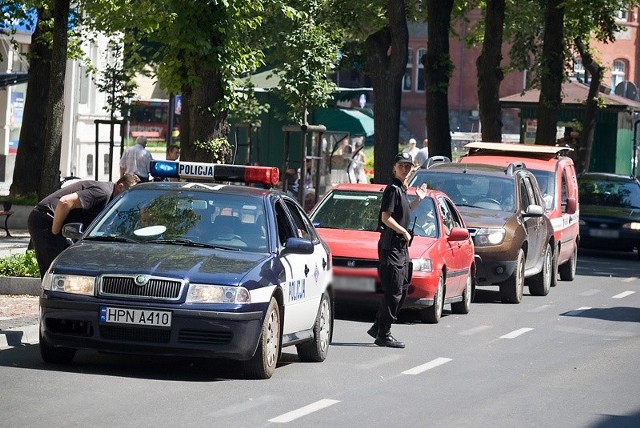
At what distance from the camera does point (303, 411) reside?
968 cm

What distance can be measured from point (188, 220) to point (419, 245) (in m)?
4.92

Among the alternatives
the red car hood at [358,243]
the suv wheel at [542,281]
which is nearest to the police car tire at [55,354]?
the red car hood at [358,243]

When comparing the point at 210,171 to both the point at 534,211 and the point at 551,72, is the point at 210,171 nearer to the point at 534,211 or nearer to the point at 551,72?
the point at 534,211

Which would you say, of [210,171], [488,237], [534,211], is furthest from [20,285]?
[534,211]

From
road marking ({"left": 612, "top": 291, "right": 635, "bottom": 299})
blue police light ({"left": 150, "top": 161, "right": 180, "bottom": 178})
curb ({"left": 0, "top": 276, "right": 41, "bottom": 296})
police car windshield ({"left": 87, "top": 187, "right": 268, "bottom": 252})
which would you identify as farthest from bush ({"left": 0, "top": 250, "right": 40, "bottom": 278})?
road marking ({"left": 612, "top": 291, "right": 635, "bottom": 299})

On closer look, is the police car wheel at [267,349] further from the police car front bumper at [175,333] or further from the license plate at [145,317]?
the license plate at [145,317]

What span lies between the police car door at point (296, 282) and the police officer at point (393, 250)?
1150 millimetres

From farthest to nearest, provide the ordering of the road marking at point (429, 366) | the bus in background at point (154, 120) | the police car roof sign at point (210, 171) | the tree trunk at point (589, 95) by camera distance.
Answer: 1. the bus in background at point (154, 120)
2. the tree trunk at point (589, 95)
3. the police car roof sign at point (210, 171)
4. the road marking at point (429, 366)

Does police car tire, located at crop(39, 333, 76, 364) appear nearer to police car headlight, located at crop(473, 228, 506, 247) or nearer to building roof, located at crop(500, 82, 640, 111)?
police car headlight, located at crop(473, 228, 506, 247)

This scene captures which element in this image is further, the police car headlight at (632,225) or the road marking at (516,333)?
the police car headlight at (632,225)

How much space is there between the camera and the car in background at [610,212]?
98.4 feet

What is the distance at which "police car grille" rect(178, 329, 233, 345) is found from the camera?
34.9 ft

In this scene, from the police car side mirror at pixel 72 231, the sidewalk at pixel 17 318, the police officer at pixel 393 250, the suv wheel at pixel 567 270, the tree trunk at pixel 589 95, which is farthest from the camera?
the tree trunk at pixel 589 95

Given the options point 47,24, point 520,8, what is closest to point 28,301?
point 47,24
